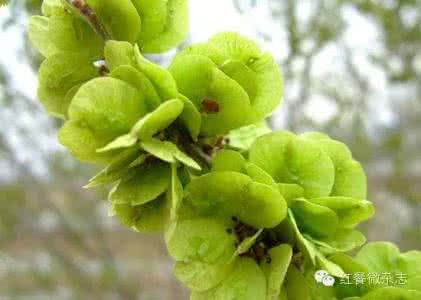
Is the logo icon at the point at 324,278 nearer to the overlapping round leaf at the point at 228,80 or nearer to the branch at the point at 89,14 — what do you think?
the overlapping round leaf at the point at 228,80

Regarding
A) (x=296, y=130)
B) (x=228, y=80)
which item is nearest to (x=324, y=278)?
(x=228, y=80)

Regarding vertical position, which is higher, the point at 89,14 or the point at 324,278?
the point at 89,14

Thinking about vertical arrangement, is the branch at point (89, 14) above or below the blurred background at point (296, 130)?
above

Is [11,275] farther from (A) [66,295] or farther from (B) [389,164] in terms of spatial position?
(B) [389,164]

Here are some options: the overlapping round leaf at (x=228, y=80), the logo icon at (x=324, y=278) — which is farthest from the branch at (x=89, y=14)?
the logo icon at (x=324, y=278)

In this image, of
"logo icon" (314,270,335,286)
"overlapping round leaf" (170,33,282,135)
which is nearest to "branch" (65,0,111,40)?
"overlapping round leaf" (170,33,282,135)

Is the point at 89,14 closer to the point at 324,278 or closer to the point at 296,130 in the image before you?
the point at 324,278

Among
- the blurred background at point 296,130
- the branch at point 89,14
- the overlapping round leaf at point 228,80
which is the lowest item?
the blurred background at point 296,130

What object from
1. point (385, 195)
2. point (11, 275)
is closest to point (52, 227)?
point (11, 275)

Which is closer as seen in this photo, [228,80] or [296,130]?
[228,80]
